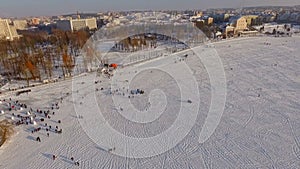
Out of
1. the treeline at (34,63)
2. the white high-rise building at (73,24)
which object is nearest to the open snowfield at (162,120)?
the treeline at (34,63)

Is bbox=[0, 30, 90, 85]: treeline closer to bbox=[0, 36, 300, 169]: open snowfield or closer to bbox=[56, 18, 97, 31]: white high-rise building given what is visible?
bbox=[0, 36, 300, 169]: open snowfield

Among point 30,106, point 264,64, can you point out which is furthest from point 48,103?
point 264,64

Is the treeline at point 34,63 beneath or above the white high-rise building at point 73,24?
beneath

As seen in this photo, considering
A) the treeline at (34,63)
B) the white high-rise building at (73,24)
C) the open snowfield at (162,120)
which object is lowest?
the open snowfield at (162,120)

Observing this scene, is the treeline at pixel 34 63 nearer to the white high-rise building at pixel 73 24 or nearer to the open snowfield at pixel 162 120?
the open snowfield at pixel 162 120

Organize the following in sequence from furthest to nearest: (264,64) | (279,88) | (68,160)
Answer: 1. (264,64)
2. (279,88)
3. (68,160)

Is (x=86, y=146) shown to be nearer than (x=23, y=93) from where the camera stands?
Yes

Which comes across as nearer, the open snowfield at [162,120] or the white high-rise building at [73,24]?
the open snowfield at [162,120]

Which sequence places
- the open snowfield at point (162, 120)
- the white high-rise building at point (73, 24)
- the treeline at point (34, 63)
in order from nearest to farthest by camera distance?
the open snowfield at point (162, 120), the treeline at point (34, 63), the white high-rise building at point (73, 24)

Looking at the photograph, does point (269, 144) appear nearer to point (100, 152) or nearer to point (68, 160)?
point (100, 152)

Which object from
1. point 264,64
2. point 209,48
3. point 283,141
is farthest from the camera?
point 209,48
